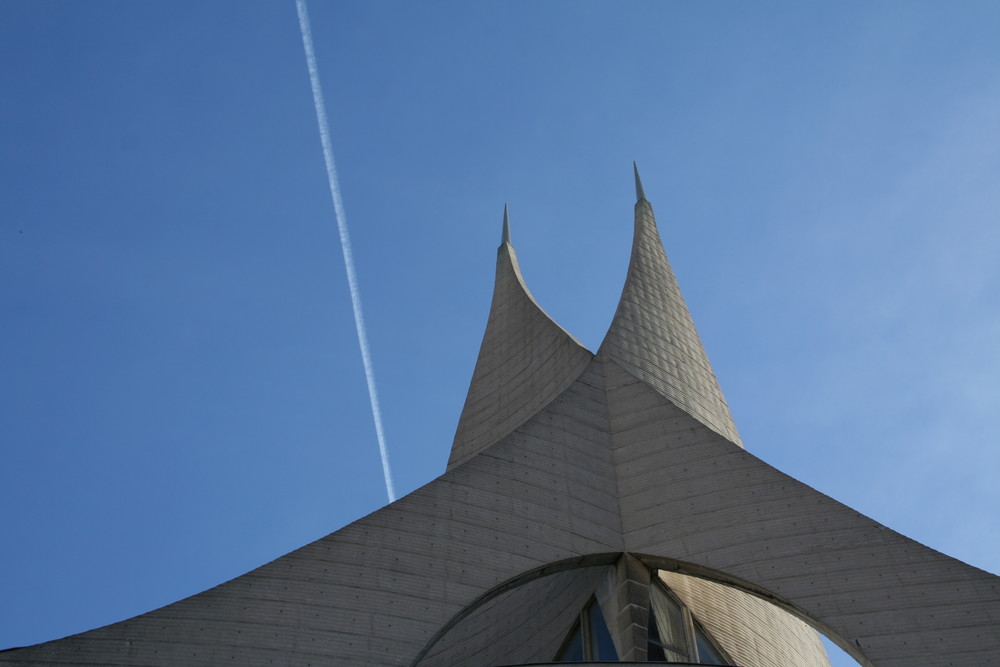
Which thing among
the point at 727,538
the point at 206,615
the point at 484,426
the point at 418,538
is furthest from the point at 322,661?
the point at 484,426

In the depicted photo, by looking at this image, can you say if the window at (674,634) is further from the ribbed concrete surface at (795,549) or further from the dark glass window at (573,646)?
the dark glass window at (573,646)

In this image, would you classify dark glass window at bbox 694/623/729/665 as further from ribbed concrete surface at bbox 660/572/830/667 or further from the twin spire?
the twin spire

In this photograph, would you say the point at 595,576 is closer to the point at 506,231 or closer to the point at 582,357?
the point at 582,357

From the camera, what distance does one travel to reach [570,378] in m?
18.6

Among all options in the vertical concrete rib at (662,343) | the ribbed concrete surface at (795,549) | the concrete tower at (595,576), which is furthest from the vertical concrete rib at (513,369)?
the ribbed concrete surface at (795,549)

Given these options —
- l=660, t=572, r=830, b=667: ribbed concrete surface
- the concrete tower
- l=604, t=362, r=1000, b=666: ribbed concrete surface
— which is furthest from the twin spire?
l=660, t=572, r=830, b=667: ribbed concrete surface

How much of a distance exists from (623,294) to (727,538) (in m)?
8.57

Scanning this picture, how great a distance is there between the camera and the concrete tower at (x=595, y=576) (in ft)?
37.8

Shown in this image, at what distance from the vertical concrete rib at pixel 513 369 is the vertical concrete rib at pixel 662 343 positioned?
103cm

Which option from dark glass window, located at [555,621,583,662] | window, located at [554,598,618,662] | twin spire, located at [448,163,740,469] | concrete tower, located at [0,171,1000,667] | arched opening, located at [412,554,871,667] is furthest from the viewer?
twin spire, located at [448,163,740,469]

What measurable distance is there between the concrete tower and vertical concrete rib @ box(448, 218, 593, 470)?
1937 millimetres

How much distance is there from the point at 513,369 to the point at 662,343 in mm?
2887

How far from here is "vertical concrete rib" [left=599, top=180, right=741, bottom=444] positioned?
64.1 ft

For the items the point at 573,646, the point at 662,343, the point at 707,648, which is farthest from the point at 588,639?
the point at 662,343
